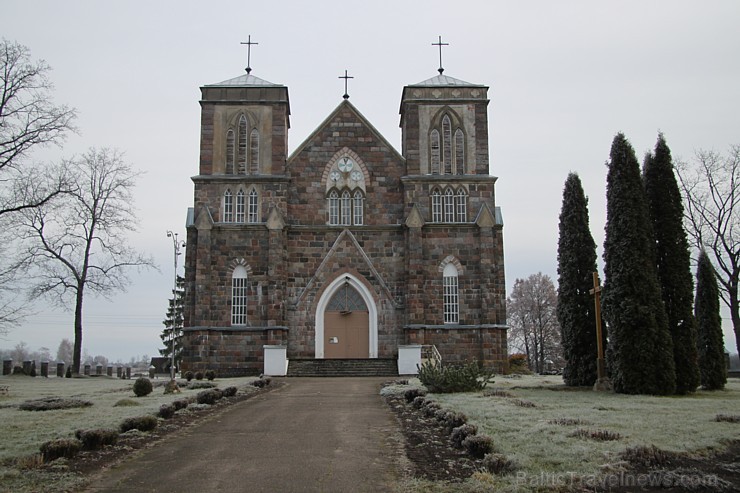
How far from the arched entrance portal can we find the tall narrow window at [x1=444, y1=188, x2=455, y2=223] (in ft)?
16.8

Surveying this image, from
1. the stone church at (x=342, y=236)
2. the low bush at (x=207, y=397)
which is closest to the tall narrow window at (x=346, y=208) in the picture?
the stone church at (x=342, y=236)

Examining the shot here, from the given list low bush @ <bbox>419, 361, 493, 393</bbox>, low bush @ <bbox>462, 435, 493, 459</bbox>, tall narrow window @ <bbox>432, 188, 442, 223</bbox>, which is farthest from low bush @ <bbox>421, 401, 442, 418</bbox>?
tall narrow window @ <bbox>432, 188, 442, 223</bbox>

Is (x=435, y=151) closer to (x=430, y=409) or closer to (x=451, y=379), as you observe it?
(x=451, y=379)

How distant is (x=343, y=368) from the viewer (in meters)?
30.4

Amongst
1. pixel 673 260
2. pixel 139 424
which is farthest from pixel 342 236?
pixel 139 424

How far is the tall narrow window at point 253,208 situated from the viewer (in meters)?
32.8

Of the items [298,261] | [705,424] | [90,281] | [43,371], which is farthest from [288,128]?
[705,424]

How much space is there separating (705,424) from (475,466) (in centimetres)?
442

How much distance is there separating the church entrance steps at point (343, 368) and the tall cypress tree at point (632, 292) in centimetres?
1284

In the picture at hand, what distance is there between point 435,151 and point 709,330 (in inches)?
611

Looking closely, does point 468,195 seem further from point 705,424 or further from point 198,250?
point 705,424

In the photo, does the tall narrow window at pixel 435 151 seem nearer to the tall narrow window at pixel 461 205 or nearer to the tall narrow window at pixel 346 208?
the tall narrow window at pixel 461 205

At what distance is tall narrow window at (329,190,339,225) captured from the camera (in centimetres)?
3343

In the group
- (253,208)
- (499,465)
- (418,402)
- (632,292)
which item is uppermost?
(253,208)
